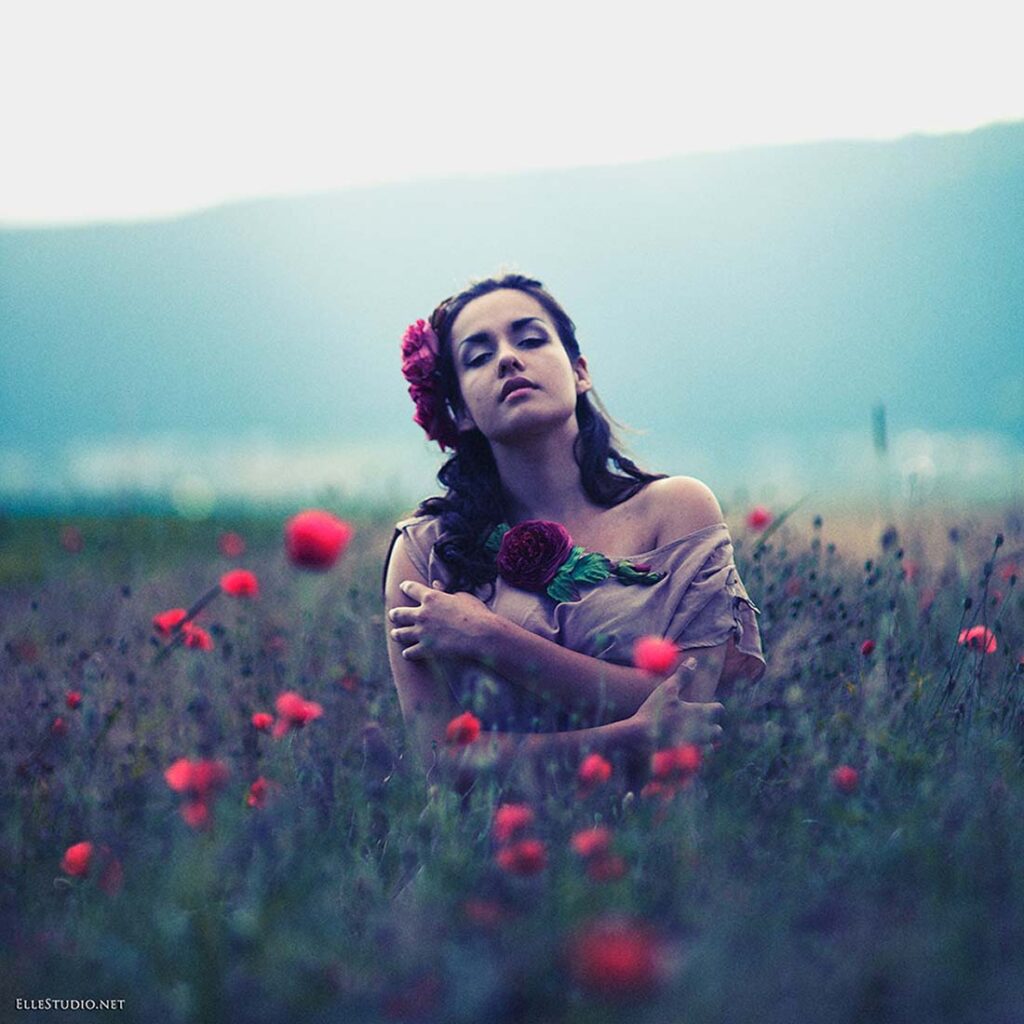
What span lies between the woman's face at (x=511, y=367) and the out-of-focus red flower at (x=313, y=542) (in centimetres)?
96

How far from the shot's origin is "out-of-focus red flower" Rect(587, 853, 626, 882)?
1.45 metres

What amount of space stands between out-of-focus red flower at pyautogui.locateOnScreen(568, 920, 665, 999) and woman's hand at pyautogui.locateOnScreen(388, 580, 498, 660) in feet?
4.80

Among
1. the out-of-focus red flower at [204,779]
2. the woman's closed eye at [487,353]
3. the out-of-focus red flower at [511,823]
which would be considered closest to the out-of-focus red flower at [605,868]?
the out-of-focus red flower at [511,823]

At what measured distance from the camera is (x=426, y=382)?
3.07 metres

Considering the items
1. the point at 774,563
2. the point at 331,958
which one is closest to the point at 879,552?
the point at 774,563

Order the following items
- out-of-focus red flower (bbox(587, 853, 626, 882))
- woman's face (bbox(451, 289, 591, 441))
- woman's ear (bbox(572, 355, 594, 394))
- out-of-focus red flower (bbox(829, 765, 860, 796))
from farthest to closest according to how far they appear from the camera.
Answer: woman's ear (bbox(572, 355, 594, 394)) → woman's face (bbox(451, 289, 591, 441)) → out-of-focus red flower (bbox(829, 765, 860, 796)) → out-of-focus red flower (bbox(587, 853, 626, 882))

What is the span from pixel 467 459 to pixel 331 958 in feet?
5.97

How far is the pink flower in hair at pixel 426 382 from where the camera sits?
306cm

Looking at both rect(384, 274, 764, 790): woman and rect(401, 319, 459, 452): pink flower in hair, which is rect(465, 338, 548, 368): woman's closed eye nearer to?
rect(384, 274, 764, 790): woman

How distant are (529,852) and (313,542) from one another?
0.59 meters

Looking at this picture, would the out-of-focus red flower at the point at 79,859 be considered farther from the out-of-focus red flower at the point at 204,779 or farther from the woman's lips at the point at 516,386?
the woman's lips at the point at 516,386

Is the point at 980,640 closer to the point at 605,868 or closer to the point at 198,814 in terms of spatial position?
the point at 605,868

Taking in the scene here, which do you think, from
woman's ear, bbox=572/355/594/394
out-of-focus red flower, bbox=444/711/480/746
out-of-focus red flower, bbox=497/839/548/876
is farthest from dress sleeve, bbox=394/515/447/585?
out-of-focus red flower, bbox=497/839/548/876

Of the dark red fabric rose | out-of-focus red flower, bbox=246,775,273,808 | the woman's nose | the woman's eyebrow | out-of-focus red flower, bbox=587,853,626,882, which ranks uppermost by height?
the woman's eyebrow
